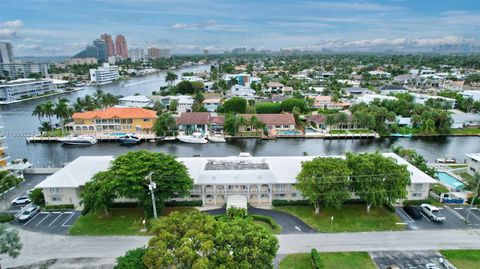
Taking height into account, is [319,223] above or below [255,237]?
below

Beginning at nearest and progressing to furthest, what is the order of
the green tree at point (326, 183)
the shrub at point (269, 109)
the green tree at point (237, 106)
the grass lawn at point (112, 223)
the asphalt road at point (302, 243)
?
the asphalt road at point (302, 243)
the grass lawn at point (112, 223)
the green tree at point (326, 183)
the green tree at point (237, 106)
the shrub at point (269, 109)

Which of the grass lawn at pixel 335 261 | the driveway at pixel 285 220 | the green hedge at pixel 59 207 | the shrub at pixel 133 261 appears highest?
the shrub at pixel 133 261

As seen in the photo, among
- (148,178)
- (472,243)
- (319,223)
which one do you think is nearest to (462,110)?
(472,243)

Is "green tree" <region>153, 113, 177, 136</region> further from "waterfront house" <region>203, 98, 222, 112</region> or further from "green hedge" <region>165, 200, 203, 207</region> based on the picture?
"green hedge" <region>165, 200, 203, 207</region>

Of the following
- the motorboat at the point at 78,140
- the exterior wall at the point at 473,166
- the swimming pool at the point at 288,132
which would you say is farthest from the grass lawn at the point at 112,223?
the exterior wall at the point at 473,166

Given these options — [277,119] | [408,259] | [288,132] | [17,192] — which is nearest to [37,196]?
[17,192]

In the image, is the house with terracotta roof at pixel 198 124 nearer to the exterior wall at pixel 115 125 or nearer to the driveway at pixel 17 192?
the exterior wall at pixel 115 125

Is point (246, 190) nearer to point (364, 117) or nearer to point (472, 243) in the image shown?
point (472, 243)

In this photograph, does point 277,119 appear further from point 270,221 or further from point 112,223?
point 112,223
